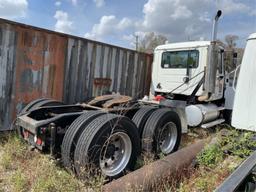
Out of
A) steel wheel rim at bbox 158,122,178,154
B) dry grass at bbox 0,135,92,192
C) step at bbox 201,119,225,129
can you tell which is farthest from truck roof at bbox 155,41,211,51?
dry grass at bbox 0,135,92,192

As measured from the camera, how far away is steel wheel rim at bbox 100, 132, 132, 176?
3775mm

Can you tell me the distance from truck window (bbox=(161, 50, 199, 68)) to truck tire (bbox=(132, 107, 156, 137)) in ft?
9.73

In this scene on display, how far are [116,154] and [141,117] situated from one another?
109 centimetres

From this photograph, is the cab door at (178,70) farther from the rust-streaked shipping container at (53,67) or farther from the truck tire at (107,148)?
the truck tire at (107,148)

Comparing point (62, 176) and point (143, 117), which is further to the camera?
point (143, 117)

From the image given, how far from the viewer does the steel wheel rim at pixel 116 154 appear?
3.78 meters

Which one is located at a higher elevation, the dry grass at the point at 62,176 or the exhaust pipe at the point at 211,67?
the exhaust pipe at the point at 211,67

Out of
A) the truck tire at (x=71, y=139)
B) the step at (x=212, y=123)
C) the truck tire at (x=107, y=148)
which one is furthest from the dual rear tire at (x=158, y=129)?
the step at (x=212, y=123)

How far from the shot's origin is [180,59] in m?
7.71

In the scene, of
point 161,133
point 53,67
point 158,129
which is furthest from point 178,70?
point 53,67

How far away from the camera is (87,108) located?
5.28 m

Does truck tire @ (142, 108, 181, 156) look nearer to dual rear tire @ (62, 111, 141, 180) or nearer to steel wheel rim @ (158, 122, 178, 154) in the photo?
steel wheel rim @ (158, 122, 178, 154)

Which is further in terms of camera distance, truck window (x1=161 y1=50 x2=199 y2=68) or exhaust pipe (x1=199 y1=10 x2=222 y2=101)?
truck window (x1=161 y1=50 x2=199 y2=68)

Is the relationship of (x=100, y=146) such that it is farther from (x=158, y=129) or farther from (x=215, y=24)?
(x=215, y=24)
